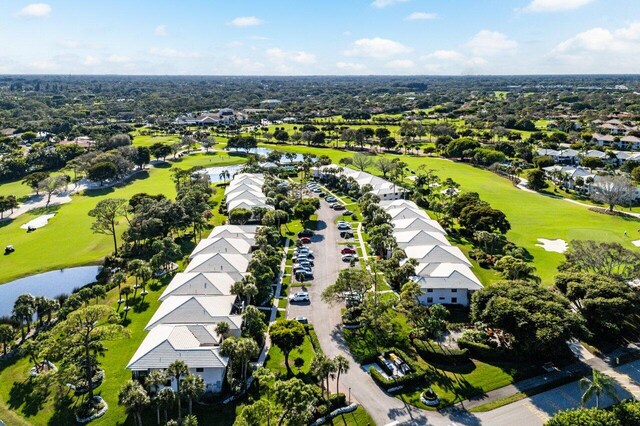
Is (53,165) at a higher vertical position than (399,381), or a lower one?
higher

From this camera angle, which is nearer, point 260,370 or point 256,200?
point 260,370

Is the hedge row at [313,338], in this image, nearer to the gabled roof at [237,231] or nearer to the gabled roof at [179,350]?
the gabled roof at [179,350]

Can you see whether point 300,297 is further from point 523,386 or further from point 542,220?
point 542,220

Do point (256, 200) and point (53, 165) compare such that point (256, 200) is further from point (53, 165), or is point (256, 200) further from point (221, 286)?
point (53, 165)

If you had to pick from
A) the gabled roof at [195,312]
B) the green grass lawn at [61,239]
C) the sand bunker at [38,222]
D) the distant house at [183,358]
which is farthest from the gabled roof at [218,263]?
the sand bunker at [38,222]

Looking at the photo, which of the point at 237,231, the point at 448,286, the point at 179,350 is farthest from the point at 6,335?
the point at 448,286

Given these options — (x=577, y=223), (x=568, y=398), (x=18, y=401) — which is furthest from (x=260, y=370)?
(x=577, y=223)

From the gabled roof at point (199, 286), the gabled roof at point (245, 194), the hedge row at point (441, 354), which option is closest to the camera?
the hedge row at point (441, 354)
